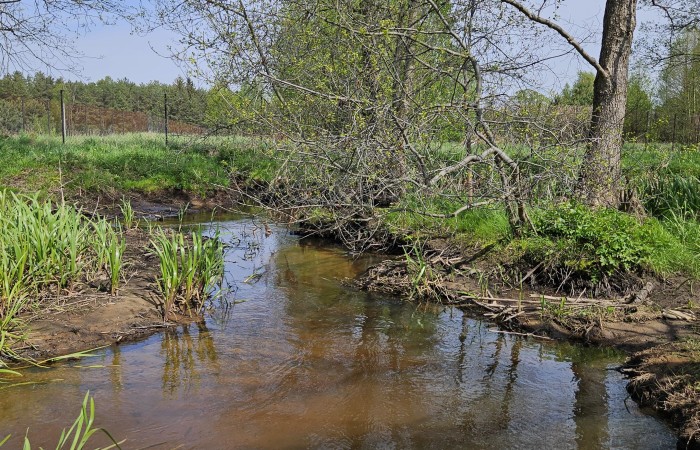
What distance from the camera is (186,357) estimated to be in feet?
16.3

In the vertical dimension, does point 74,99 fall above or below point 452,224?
above

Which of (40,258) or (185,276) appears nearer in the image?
(40,258)

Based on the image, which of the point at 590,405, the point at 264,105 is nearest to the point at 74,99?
the point at 264,105

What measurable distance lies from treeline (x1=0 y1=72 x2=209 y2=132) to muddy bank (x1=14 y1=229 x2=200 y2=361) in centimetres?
1173

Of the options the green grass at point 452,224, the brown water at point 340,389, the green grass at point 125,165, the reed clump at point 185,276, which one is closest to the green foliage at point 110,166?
the green grass at point 125,165

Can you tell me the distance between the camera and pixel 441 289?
6.80 m

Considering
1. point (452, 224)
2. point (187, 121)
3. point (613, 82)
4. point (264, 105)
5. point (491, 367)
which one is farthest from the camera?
point (187, 121)

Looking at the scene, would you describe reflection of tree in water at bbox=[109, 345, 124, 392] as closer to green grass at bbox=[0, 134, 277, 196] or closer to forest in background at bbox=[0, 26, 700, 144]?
forest in background at bbox=[0, 26, 700, 144]

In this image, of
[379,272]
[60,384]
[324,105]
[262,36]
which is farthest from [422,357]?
[262,36]

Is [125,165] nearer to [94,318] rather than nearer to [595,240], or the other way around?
[94,318]

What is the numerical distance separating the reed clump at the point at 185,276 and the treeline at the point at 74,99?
11580 mm

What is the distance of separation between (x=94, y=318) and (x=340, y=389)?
257cm

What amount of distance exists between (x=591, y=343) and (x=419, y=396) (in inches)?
82.7

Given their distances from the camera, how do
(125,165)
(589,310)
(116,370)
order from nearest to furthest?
(116,370)
(589,310)
(125,165)
